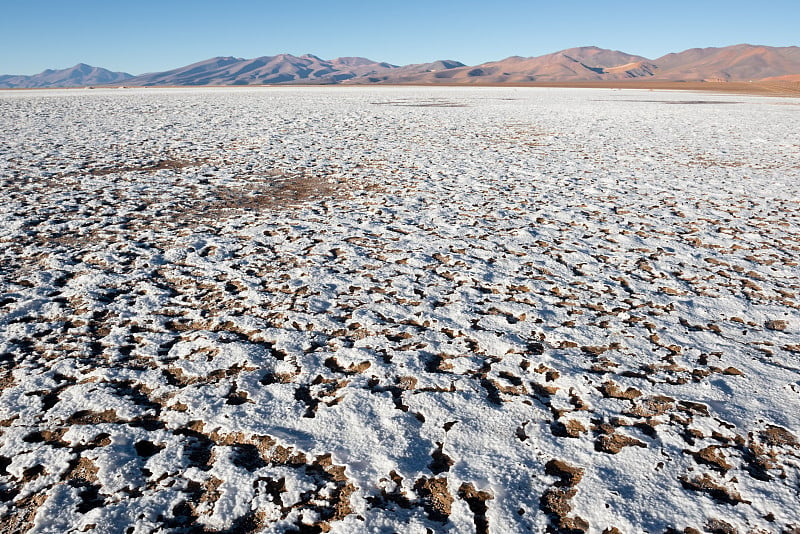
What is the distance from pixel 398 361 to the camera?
140 inches

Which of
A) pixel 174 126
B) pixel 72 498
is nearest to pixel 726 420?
pixel 72 498

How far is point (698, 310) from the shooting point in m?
4.30

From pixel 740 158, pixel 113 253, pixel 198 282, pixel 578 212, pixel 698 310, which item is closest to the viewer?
pixel 698 310

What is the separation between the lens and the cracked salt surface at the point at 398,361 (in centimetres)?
237

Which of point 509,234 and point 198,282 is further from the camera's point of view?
point 509,234

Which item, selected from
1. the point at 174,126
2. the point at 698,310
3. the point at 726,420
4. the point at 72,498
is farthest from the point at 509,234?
the point at 174,126

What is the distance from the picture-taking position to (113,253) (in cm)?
547

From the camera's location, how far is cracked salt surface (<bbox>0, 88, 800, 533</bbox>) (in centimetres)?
237

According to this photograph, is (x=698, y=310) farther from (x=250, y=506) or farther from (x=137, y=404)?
(x=137, y=404)

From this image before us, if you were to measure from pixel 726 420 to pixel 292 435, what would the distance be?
265cm

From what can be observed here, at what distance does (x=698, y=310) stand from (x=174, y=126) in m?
18.2

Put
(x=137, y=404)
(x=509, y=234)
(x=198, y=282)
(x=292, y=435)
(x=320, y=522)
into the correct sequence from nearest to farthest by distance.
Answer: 1. (x=320, y=522)
2. (x=292, y=435)
3. (x=137, y=404)
4. (x=198, y=282)
5. (x=509, y=234)

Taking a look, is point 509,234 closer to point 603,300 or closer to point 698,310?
point 603,300

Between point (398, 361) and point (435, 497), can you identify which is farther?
point (398, 361)
